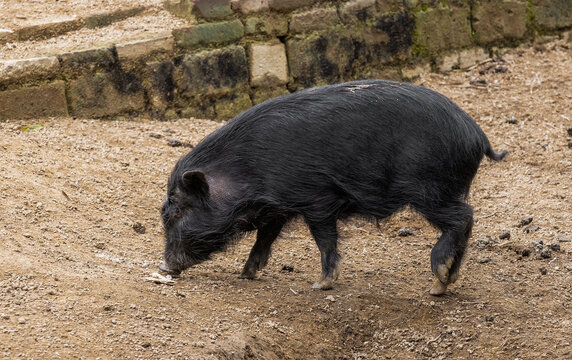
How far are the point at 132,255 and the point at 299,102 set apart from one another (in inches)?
62.7

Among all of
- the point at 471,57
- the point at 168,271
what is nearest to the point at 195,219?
the point at 168,271

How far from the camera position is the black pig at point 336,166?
15.0 ft

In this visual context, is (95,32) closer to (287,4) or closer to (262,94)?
(262,94)

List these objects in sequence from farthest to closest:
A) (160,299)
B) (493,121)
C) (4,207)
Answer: (493,121)
(4,207)
(160,299)

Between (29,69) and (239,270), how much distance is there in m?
2.86

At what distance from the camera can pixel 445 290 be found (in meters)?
4.89

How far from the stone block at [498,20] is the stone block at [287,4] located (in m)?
2.03

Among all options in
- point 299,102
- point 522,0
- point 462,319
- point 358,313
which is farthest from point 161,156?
point 522,0

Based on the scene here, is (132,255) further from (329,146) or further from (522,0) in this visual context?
(522,0)

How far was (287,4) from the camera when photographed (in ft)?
24.4

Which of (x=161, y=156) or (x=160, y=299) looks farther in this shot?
(x=161, y=156)

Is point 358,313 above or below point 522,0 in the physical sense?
below

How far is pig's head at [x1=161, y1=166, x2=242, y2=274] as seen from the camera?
→ 4711 millimetres

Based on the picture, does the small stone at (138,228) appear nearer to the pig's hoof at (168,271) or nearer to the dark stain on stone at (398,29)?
the pig's hoof at (168,271)
